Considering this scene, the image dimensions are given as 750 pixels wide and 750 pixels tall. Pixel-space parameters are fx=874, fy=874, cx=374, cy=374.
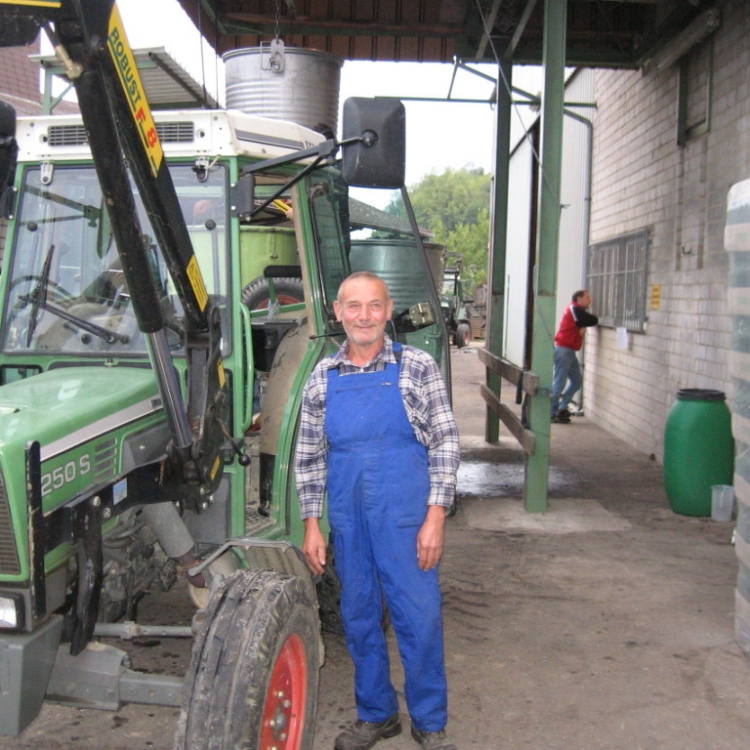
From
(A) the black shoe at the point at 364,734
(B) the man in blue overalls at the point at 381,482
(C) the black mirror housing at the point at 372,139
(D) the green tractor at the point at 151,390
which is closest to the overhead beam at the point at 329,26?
(D) the green tractor at the point at 151,390

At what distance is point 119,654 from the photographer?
102 inches

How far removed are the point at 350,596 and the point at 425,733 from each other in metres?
0.60

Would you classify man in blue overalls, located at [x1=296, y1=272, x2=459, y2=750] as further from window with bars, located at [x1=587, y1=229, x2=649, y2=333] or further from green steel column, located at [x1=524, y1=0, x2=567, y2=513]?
window with bars, located at [x1=587, y1=229, x2=649, y2=333]

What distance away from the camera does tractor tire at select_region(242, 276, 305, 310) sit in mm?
5605

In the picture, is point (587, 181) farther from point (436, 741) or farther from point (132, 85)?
point (132, 85)

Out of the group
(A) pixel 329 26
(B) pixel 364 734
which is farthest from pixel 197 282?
(A) pixel 329 26

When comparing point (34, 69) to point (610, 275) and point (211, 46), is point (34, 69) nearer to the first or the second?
point (211, 46)

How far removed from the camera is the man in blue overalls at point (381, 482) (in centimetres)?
302

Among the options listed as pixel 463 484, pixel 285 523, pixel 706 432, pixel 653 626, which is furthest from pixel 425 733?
pixel 463 484

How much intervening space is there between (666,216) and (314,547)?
21.6 ft

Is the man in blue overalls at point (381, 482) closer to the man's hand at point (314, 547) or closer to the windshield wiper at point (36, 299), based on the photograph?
the man's hand at point (314, 547)

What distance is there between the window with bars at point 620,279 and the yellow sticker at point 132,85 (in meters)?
7.36

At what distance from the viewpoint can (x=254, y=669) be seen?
2447 mm

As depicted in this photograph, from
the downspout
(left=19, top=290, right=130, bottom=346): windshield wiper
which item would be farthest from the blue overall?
the downspout
